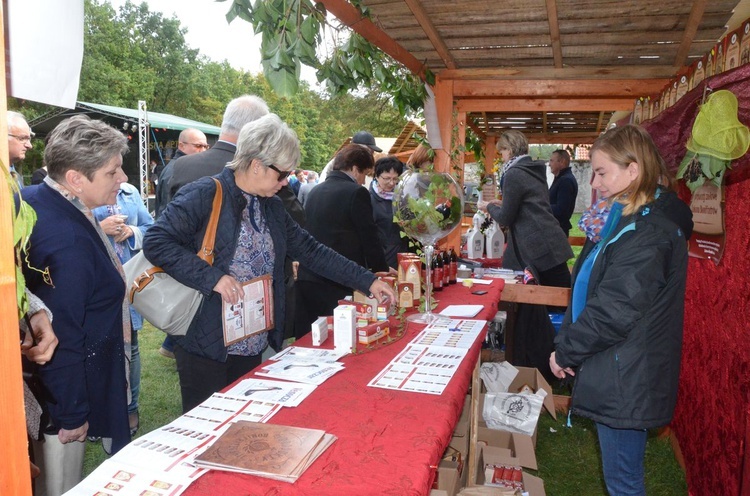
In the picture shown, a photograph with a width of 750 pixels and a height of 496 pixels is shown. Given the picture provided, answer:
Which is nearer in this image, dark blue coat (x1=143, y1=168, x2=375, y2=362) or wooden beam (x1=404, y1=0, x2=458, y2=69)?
dark blue coat (x1=143, y1=168, x2=375, y2=362)

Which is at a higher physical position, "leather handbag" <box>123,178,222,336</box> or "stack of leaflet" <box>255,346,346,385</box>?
"leather handbag" <box>123,178,222,336</box>

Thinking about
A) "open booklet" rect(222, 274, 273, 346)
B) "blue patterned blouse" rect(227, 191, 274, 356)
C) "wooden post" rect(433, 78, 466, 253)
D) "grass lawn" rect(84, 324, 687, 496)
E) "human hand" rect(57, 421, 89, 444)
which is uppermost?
"wooden post" rect(433, 78, 466, 253)

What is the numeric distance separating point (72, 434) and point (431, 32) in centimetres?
343

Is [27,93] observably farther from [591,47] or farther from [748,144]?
[591,47]

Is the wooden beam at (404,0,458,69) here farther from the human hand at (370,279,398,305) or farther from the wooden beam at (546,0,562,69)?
the human hand at (370,279,398,305)

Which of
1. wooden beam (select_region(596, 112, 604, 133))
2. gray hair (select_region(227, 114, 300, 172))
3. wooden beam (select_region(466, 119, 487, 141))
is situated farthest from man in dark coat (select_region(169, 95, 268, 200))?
wooden beam (select_region(596, 112, 604, 133))


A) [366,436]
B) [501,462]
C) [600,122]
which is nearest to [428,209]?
[501,462]

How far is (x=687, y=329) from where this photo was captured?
310 cm

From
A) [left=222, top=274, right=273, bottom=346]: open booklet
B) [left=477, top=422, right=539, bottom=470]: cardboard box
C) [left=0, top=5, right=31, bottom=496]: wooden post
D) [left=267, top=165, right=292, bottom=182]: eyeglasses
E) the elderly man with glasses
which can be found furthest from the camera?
the elderly man with glasses

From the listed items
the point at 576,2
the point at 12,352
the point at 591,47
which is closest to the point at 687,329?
the point at 576,2

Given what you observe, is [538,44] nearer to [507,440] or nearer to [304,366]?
[507,440]

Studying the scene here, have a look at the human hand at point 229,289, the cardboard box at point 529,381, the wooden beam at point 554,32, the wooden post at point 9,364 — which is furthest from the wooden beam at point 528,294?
the wooden post at point 9,364

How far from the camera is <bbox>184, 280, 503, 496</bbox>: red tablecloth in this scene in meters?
1.15

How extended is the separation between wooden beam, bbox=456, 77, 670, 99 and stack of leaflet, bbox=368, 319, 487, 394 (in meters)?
3.31
